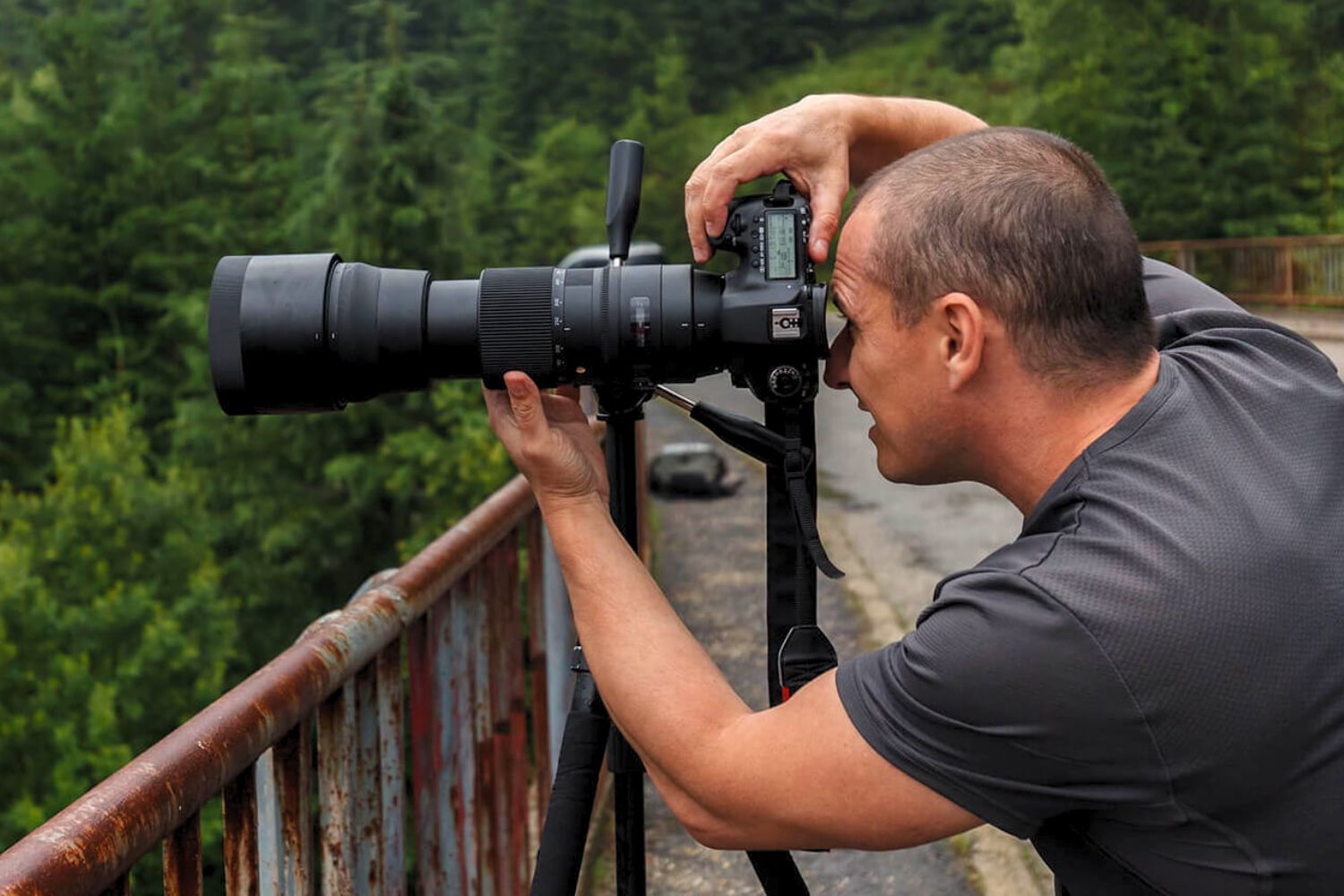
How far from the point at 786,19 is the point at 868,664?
61.8 m

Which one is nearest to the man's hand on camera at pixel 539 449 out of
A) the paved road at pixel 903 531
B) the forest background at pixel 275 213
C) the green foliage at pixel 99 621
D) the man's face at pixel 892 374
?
the man's face at pixel 892 374

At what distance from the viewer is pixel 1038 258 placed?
1.48m

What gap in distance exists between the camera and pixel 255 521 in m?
20.9

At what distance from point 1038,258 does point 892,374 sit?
22 cm

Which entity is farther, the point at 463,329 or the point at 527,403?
the point at 463,329

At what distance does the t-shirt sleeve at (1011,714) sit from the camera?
1319mm

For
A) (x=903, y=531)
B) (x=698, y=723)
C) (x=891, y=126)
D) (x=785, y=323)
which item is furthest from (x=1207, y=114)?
Result: (x=698, y=723)

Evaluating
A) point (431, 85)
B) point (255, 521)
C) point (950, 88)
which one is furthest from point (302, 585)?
point (950, 88)

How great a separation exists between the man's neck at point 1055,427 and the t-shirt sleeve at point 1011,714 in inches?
7.8

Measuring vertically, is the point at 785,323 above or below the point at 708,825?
above

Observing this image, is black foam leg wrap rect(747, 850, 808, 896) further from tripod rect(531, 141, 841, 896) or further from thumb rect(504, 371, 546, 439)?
thumb rect(504, 371, 546, 439)

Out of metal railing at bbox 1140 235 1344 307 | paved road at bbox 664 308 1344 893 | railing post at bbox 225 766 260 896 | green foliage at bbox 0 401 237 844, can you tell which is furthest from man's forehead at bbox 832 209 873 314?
green foliage at bbox 0 401 237 844

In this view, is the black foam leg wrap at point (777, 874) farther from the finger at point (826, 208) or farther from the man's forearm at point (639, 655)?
the finger at point (826, 208)

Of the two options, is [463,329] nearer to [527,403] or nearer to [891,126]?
[527,403]
